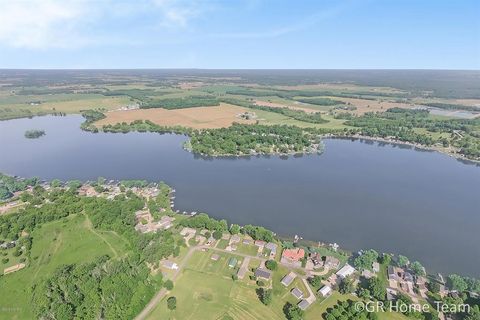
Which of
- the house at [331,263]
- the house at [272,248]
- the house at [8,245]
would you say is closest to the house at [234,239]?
the house at [272,248]

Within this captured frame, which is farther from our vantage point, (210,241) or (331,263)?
(210,241)

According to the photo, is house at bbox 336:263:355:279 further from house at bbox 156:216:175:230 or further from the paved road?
house at bbox 156:216:175:230

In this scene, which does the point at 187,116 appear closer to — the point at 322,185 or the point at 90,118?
the point at 90,118

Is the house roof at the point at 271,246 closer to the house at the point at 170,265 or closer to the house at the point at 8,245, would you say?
the house at the point at 170,265

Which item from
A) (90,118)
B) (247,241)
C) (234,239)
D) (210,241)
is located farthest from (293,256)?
(90,118)


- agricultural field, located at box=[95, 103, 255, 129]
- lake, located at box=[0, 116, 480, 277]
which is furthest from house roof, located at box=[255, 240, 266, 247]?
agricultural field, located at box=[95, 103, 255, 129]

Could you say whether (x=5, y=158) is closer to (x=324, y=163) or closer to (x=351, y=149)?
(x=324, y=163)
